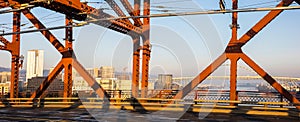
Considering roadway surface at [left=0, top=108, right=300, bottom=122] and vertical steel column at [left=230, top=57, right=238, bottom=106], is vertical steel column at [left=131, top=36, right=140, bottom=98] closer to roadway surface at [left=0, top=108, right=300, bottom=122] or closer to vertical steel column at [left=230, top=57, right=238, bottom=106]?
roadway surface at [left=0, top=108, right=300, bottom=122]

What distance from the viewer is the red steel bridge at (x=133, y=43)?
20.0 meters

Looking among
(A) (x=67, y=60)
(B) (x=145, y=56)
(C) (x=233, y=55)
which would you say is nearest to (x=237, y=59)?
(C) (x=233, y=55)

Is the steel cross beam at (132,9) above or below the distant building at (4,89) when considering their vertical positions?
above

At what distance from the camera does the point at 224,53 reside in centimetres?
2112

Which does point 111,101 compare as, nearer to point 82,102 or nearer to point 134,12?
point 82,102

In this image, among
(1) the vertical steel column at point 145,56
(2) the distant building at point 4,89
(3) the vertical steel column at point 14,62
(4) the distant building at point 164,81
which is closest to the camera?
(1) the vertical steel column at point 145,56

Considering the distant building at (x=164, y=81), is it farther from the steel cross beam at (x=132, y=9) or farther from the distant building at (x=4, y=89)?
the distant building at (x=4, y=89)

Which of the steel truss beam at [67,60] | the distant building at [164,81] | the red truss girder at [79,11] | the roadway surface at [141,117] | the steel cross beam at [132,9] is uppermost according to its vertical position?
the steel cross beam at [132,9]

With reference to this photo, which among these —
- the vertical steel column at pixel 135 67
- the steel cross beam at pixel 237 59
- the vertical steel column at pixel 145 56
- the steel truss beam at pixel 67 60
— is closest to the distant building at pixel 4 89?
the steel truss beam at pixel 67 60

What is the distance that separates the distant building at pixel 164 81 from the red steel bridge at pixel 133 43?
10.5 metres

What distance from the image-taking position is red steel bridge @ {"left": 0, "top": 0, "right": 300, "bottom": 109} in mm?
20031

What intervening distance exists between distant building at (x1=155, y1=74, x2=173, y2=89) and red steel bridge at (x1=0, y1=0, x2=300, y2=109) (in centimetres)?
1055

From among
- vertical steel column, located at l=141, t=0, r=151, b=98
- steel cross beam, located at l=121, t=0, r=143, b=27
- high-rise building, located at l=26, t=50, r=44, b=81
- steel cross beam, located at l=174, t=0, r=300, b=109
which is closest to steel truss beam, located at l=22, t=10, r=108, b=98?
vertical steel column, located at l=141, t=0, r=151, b=98

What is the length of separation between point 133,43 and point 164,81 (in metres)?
13.2
